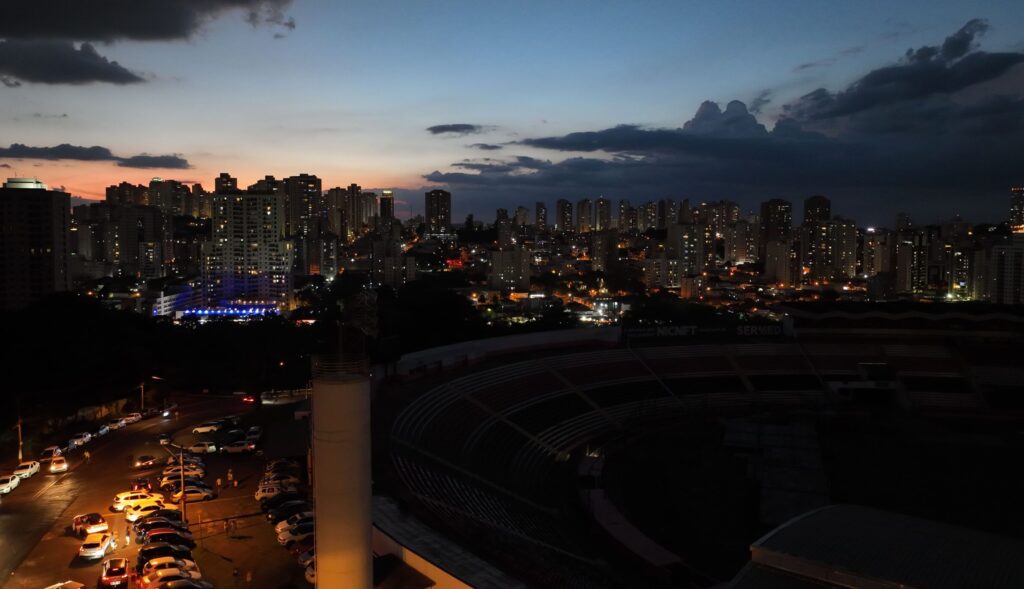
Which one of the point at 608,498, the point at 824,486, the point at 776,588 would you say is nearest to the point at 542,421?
the point at 608,498

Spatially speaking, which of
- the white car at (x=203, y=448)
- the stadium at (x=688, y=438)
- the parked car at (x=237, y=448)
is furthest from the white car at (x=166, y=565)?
the white car at (x=203, y=448)

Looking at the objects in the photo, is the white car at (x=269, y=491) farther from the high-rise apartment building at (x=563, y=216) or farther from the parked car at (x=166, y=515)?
the high-rise apartment building at (x=563, y=216)

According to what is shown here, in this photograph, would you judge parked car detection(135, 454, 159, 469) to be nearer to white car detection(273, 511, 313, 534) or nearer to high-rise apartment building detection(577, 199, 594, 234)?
white car detection(273, 511, 313, 534)

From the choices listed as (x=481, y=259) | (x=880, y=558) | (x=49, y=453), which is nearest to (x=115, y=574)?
(x=49, y=453)

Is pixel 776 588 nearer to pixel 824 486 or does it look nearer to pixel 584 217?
pixel 824 486

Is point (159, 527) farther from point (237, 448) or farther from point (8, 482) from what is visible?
point (237, 448)
